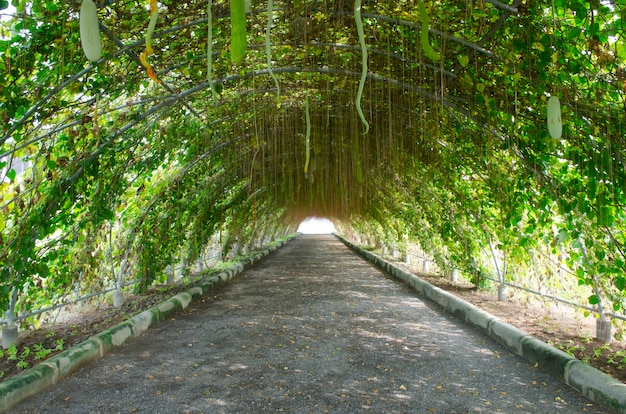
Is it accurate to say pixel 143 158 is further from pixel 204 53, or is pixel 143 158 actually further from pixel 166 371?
pixel 166 371

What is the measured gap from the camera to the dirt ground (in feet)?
11.6

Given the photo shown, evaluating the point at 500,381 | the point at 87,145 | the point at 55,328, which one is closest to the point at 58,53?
the point at 87,145

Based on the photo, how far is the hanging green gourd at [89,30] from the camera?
99cm

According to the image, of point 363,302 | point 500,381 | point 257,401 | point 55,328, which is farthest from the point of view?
point 363,302

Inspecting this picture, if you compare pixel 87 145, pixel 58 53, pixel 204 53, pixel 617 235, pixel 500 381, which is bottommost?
pixel 500 381

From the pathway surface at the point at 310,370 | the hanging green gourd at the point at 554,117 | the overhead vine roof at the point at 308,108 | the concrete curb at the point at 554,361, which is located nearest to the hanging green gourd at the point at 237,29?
the overhead vine roof at the point at 308,108

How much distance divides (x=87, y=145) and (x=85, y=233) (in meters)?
1.58

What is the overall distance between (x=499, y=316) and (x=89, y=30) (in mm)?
5205

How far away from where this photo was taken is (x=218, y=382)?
10.3ft

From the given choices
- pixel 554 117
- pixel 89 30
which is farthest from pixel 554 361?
pixel 89 30

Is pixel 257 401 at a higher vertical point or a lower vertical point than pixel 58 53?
lower

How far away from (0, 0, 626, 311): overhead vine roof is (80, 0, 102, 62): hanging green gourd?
0.44 feet

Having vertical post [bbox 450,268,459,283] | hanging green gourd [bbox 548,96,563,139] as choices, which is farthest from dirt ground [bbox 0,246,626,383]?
hanging green gourd [bbox 548,96,563,139]

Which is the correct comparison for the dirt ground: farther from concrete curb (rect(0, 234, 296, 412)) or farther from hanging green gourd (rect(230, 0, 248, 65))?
hanging green gourd (rect(230, 0, 248, 65))
